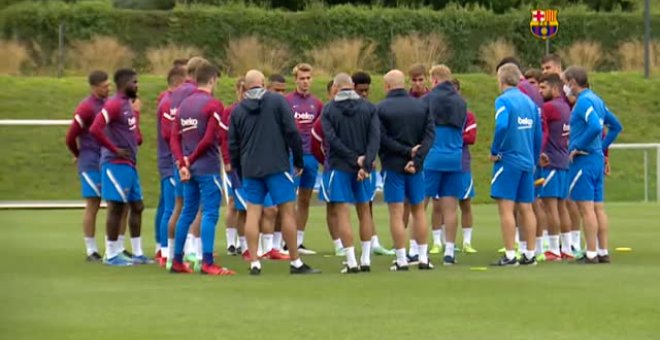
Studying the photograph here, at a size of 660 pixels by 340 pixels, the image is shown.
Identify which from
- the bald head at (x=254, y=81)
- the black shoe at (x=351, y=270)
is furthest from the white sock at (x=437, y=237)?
the bald head at (x=254, y=81)

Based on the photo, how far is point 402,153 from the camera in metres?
15.1

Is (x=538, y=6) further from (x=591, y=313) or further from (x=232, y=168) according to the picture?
(x=591, y=313)

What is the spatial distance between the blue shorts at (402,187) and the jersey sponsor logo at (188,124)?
2098mm

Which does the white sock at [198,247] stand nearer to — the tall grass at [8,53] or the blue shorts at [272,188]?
the blue shorts at [272,188]

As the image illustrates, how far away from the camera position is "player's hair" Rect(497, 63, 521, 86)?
15.5 metres

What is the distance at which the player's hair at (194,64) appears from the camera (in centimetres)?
1490

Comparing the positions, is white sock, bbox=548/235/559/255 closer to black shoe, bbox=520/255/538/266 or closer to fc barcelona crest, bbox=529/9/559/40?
black shoe, bbox=520/255/538/266

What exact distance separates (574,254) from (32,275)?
12.8m

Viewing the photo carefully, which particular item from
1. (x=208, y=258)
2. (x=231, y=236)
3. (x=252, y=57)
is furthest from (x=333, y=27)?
(x=208, y=258)

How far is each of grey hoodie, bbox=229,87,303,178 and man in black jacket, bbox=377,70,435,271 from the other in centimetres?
115

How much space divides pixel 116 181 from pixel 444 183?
3.58m

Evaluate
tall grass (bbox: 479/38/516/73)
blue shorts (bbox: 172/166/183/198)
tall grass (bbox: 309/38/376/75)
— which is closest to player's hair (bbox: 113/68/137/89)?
blue shorts (bbox: 172/166/183/198)

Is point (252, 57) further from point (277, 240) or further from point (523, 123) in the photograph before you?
point (523, 123)

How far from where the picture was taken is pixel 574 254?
1706 centimetres
